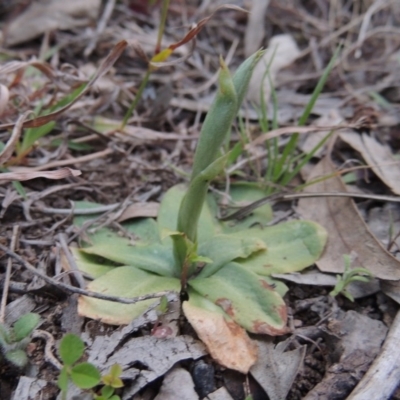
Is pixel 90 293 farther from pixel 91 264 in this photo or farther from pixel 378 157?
pixel 378 157

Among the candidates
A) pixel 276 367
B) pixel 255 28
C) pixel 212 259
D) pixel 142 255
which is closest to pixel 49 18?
pixel 255 28

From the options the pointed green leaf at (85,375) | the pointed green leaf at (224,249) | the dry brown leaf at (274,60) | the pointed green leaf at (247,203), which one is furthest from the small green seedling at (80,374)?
the dry brown leaf at (274,60)

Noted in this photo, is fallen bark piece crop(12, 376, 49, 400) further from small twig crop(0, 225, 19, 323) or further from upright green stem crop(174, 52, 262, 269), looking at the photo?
upright green stem crop(174, 52, 262, 269)

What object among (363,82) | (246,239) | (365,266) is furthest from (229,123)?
(363,82)

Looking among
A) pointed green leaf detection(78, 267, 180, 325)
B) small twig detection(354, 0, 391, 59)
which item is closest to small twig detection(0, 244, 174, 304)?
pointed green leaf detection(78, 267, 180, 325)

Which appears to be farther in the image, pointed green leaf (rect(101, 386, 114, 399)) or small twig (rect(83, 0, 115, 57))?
small twig (rect(83, 0, 115, 57))

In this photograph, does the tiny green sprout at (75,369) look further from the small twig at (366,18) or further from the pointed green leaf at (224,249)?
the small twig at (366,18)
